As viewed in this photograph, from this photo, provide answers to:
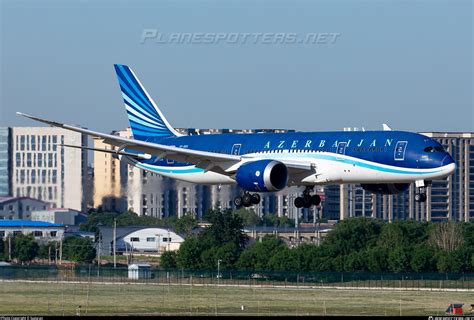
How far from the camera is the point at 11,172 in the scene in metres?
86.3

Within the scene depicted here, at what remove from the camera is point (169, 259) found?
100m

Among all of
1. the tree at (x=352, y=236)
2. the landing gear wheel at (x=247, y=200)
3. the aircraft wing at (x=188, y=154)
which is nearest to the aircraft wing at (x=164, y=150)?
the aircraft wing at (x=188, y=154)

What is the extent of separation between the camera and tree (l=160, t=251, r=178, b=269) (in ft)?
326

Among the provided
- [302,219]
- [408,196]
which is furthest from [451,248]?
[408,196]

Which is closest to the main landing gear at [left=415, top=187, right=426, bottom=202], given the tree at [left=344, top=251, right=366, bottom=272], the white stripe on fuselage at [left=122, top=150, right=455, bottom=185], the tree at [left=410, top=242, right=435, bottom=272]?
the white stripe on fuselage at [left=122, top=150, right=455, bottom=185]

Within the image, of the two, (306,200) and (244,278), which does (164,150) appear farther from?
(244,278)

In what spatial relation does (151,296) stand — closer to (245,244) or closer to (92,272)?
(92,272)

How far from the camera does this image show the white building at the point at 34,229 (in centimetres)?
9094

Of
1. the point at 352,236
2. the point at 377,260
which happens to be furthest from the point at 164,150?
the point at 352,236

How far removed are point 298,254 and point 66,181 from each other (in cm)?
2622

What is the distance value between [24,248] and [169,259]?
1175cm

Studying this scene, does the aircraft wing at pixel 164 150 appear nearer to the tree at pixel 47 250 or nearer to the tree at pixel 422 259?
the tree at pixel 47 250

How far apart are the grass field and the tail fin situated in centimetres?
1150

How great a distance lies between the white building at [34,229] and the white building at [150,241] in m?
7.76
